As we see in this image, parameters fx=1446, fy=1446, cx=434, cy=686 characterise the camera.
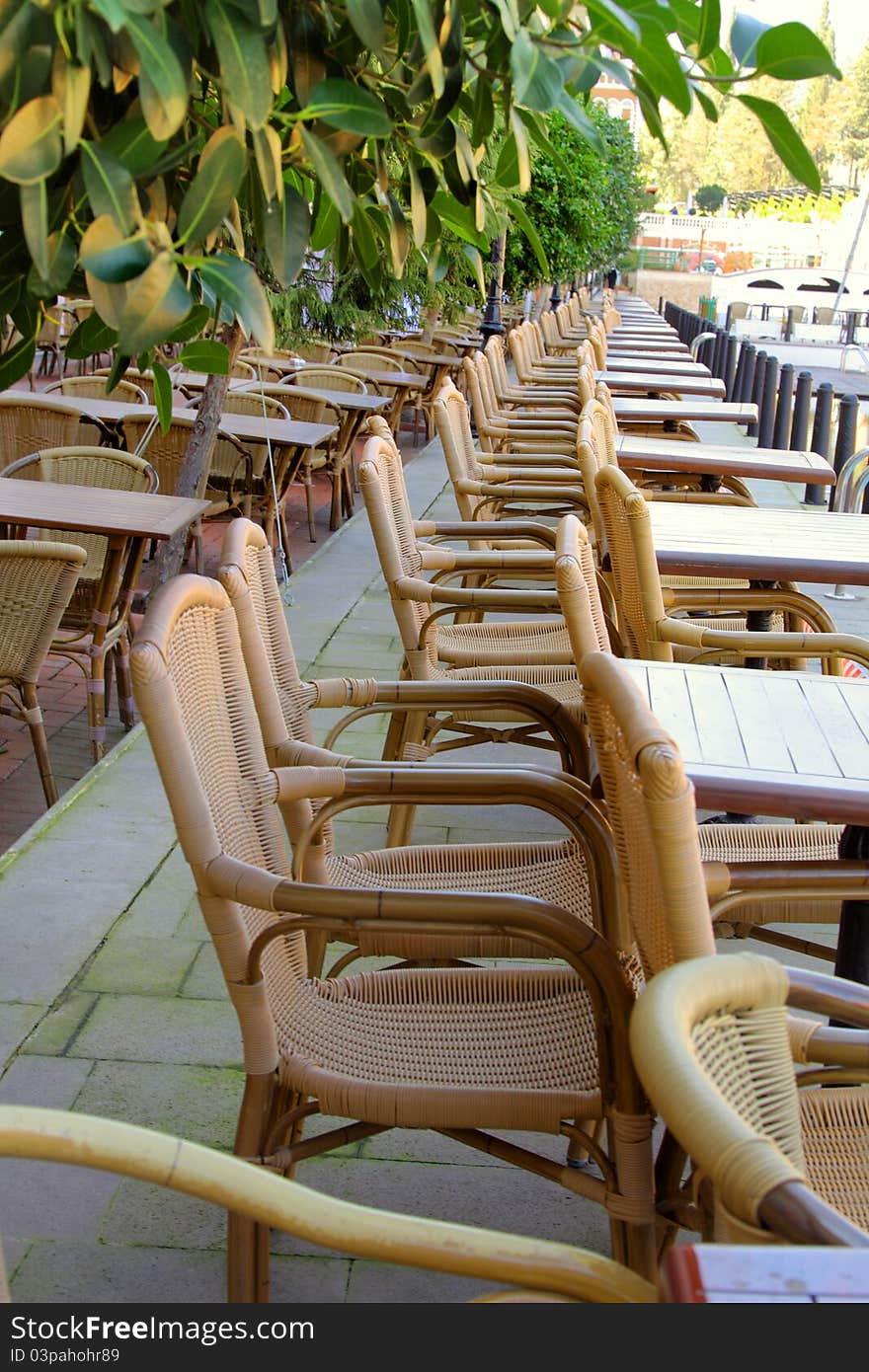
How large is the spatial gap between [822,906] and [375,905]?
89 cm

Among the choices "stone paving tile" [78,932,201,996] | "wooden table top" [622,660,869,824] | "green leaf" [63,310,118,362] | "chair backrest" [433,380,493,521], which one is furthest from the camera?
"chair backrest" [433,380,493,521]

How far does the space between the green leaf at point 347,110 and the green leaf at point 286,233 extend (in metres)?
0.10

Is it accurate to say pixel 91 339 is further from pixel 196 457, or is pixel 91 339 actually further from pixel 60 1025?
pixel 196 457

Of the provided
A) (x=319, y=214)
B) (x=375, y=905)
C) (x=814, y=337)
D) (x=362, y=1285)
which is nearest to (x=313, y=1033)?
(x=375, y=905)

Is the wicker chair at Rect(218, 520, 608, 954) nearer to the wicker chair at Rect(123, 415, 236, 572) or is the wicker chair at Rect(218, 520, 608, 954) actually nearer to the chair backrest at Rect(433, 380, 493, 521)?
the chair backrest at Rect(433, 380, 493, 521)

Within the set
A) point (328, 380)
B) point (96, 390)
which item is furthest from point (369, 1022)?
point (328, 380)

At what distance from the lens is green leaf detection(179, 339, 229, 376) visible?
4.13 feet

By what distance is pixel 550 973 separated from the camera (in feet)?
6.29

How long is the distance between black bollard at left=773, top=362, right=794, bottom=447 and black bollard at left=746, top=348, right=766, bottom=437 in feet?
2.29

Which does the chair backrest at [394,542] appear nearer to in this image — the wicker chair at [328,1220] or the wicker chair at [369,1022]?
the wicker chair at [369,1022]

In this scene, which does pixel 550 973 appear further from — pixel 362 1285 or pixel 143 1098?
pixel 143 1098

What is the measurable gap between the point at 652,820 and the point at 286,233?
0.59 meters

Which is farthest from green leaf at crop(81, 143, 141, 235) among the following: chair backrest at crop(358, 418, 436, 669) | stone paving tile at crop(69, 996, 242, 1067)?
chair backrest at crop(358, 418, 436, 669)

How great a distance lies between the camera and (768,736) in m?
2.01
